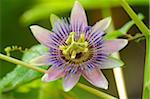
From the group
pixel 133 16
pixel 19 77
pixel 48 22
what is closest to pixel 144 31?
pixel 133 16

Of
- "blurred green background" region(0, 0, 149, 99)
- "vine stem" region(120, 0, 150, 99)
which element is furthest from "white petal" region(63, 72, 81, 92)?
"blurred green background" region(0, 0, 149, 99)

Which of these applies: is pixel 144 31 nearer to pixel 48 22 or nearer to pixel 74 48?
pixel 74 48

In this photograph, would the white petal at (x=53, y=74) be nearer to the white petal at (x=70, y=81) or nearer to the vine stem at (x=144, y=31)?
the white petal at (x=70, y=81)

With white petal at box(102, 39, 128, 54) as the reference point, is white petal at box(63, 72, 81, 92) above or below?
below

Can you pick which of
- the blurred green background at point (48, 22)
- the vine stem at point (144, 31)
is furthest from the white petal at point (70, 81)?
the blurred green background at point (48, 22)

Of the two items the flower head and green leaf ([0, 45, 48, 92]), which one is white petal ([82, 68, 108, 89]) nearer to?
the flower head

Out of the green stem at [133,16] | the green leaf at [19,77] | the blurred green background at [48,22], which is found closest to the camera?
the green stem at [133,16]
